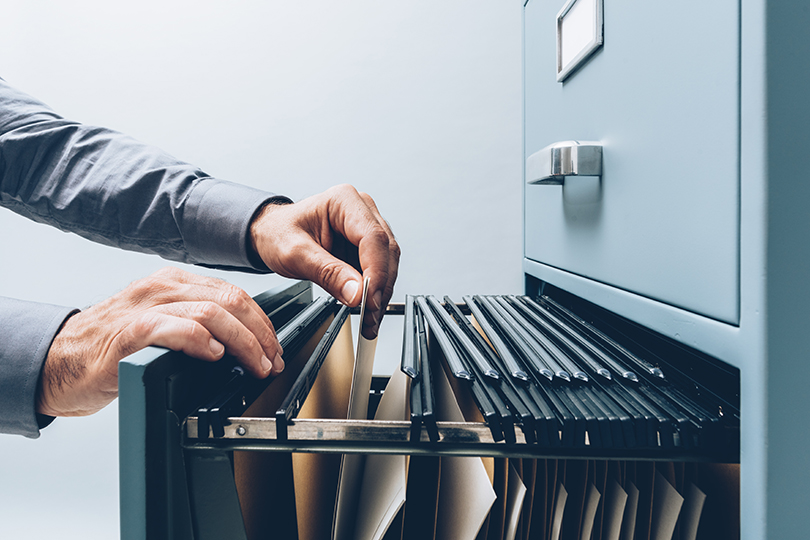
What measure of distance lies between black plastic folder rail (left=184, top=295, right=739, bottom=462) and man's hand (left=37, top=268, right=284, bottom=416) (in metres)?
0.03

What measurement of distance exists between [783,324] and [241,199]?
0.58m

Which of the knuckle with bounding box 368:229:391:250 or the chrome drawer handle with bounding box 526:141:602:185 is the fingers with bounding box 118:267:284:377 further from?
the chrome drawer handle with bounding box 526:141:602:185

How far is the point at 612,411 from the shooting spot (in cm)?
28

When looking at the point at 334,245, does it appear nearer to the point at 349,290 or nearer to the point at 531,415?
the point at 349,290

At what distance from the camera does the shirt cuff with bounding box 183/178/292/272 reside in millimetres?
607

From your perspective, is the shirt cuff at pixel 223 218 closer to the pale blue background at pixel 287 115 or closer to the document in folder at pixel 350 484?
the document in folder at pixel 350 484

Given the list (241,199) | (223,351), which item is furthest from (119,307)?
(241,199)

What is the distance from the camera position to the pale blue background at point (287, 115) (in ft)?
4.50

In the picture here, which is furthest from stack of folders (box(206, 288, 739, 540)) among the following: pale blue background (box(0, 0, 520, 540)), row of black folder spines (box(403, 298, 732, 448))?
pale blue background (box(0, 0, 520, 540))

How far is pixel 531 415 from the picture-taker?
0.27m

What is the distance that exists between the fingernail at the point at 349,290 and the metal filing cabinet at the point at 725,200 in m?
0.24

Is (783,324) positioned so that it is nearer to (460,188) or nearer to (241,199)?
(241,199)

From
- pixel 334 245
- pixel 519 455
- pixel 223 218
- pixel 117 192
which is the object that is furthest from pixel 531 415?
pixel 117 192

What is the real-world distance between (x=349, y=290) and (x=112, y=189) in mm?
476
